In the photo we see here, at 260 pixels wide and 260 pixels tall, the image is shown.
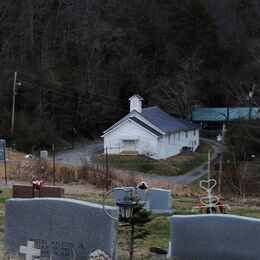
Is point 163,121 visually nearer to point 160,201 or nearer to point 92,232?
point 160,201

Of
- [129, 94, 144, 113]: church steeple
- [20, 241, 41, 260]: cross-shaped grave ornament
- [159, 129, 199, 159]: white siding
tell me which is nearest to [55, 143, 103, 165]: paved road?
[129, 94, 144, 113]: church steeple

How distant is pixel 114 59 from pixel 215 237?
6284 cm

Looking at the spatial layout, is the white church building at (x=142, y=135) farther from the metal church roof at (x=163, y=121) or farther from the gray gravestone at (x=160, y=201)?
the gray gravestone at (x=160, y=201)

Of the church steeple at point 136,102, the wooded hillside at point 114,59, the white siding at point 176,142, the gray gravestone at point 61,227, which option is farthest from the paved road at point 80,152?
the gray gravestone at point 61,227

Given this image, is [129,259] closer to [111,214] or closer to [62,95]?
[111,214]

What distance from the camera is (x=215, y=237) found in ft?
27.7

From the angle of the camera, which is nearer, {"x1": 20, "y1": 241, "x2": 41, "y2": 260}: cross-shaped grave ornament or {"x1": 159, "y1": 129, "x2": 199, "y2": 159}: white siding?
{"x1": 20, "y1": 241, "x2": 41, "y2": 260}: cross-shaped grave ornament

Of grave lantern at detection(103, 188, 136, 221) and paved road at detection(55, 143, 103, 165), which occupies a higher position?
paved road at detection(55, 143, 103, 165)

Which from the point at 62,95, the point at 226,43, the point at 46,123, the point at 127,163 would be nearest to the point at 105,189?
the point at 127,163

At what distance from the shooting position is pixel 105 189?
848 inches

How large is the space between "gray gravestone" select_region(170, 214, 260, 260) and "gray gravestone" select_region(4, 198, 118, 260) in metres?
0.92

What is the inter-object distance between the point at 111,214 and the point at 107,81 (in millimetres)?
59387

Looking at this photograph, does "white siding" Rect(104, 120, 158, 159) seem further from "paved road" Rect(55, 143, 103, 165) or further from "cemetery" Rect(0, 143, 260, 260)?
"cemetery" Rect(0, 143, 260, 260)

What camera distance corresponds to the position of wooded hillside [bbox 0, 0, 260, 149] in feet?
193
